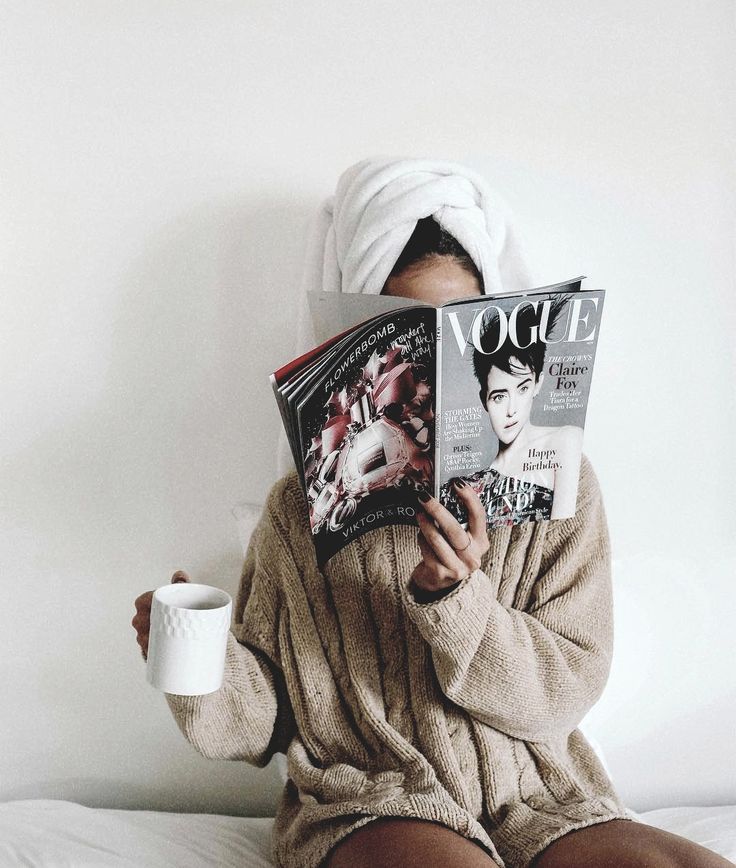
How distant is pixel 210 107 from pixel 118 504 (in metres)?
0.61

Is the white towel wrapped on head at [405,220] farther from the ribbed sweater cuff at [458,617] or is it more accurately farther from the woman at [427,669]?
the ribbed sweater cuff at [458,617]

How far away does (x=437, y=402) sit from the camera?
84cm

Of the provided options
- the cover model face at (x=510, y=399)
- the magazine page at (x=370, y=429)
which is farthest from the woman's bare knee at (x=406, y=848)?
the cover model face at (x=510, y=399)

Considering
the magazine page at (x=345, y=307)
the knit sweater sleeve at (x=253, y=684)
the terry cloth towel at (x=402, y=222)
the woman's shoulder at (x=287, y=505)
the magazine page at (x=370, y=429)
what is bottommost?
the knit sweater sleeve at (x=253, y=684)

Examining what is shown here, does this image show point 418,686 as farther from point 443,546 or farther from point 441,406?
point 441,406

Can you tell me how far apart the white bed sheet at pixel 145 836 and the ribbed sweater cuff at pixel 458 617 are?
1.39 feet

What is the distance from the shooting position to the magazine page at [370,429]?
2.69 feet

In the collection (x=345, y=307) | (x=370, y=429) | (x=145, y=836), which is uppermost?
(x=345, y=307)

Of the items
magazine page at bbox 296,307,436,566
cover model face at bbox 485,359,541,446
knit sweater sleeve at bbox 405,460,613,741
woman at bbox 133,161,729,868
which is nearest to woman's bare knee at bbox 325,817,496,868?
woman at bbox 133,161,729,868

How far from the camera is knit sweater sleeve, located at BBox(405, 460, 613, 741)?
2.80 ft

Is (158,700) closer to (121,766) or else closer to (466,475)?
(121,766)

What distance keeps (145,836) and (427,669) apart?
47 cm

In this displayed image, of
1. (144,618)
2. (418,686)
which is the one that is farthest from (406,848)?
(144,618)

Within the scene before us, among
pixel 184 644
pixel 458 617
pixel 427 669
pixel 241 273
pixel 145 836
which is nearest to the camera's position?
pixel 184 644
